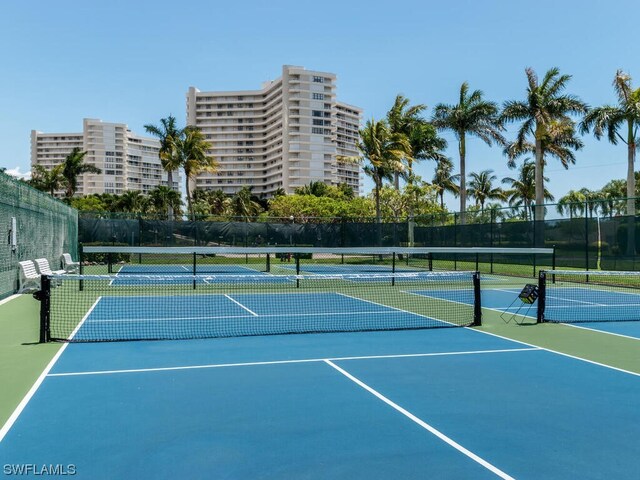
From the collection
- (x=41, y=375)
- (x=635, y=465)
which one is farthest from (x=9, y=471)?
(x=635, y=465)

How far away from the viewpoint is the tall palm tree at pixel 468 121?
39.0m

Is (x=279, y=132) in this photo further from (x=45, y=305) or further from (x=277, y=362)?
(x=277, y=362)

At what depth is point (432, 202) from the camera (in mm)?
46844

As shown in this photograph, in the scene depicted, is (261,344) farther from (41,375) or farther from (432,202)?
(432,202)

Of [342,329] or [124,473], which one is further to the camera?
[342,329]

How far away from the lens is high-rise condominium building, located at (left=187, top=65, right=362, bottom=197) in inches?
5089

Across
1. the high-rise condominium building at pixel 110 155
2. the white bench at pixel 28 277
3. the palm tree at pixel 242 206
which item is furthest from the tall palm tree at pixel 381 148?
the high-rise condominium building at pixel 110 155

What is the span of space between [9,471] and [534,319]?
10309mm

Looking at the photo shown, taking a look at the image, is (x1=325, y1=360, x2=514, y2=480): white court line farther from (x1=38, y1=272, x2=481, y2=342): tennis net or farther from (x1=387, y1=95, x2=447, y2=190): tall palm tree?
(x1=387, y1=95, x2=447, y2=190): tall palm tree

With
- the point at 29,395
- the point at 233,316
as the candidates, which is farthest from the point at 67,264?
the point at 29,395

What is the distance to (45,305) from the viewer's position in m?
8.95

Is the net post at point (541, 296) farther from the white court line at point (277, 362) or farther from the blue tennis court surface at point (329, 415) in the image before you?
the blue tennis court surface at point (329, 415)

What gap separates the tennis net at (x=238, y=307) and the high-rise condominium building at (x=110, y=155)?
153 meters

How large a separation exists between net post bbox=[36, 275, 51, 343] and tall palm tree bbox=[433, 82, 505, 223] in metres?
32.9
